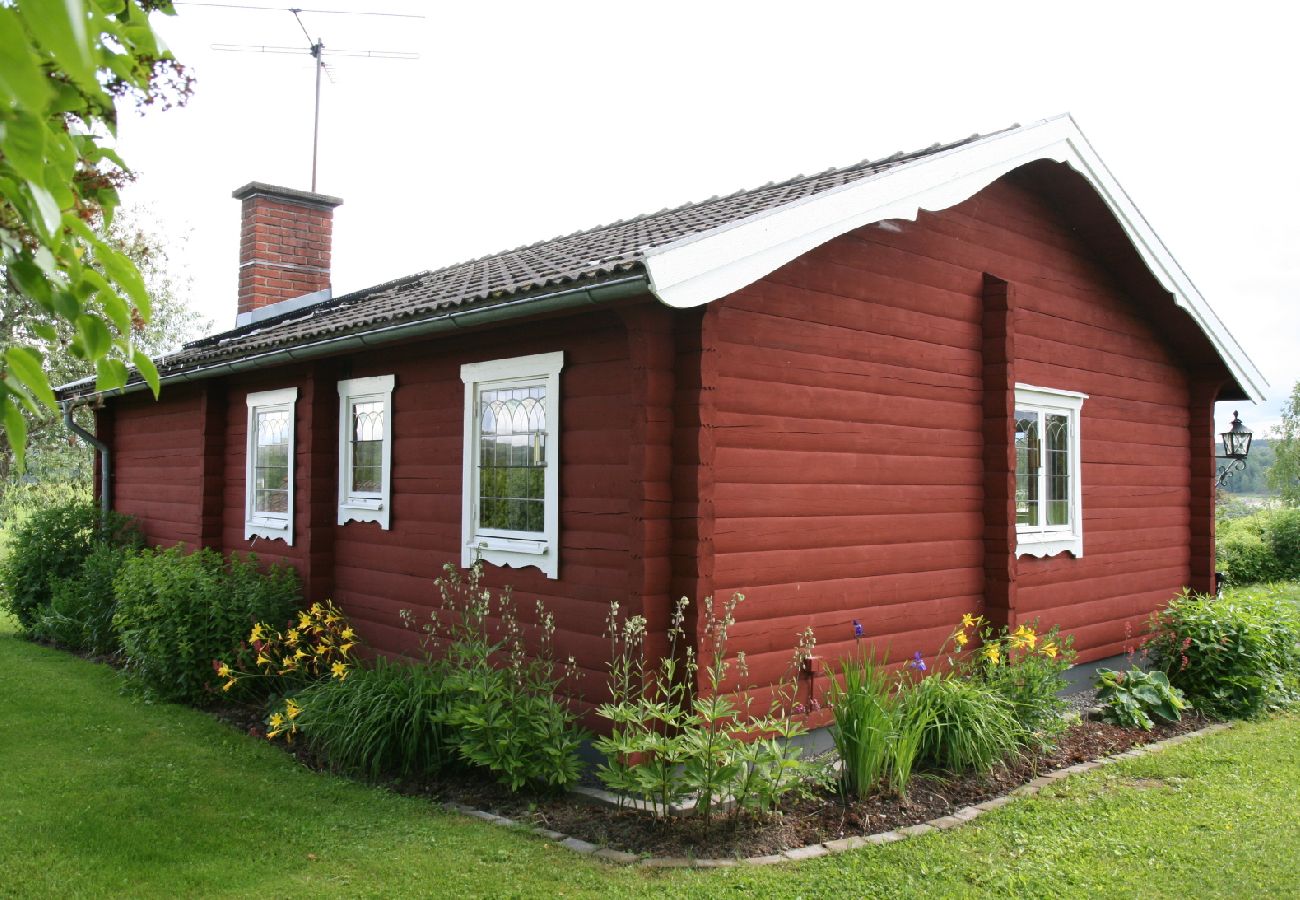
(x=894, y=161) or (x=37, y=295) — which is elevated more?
(x=894, y=161)

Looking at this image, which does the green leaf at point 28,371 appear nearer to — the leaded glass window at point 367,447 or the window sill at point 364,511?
the window sill at point 364,511

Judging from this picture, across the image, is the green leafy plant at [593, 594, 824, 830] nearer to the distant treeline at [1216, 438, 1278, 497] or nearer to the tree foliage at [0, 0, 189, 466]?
the tree foliage at [0, 0, 189, 466]

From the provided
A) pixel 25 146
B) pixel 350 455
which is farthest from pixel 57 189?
pixel 350 455

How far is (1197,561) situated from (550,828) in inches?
326

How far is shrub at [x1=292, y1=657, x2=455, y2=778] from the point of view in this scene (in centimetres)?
627

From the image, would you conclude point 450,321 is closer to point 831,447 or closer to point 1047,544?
point 831,447

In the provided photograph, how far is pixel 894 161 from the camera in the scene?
7.52 meters

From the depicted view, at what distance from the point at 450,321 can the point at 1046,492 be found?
5370 millimetres

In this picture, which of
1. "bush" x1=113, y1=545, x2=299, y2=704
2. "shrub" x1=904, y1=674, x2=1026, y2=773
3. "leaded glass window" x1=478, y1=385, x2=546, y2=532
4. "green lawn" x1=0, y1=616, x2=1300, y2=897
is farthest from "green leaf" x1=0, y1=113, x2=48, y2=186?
"bush" x1=113, y1=545, x2=299, y2=704

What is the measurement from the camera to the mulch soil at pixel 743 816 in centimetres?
505

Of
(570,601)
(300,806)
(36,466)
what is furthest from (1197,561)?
(36,466)

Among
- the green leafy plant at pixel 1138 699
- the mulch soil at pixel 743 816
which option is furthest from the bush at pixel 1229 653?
the mulch soil at pixel 743 816

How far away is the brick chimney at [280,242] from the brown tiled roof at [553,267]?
5.46 ft

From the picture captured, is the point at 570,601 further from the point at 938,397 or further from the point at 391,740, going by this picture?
the point at 938,397
